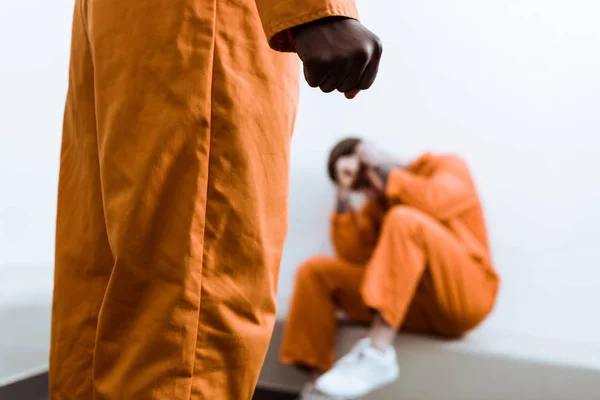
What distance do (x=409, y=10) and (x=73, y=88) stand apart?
133cm

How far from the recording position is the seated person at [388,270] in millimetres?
1219

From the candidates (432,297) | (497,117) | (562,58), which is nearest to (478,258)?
(432,297)

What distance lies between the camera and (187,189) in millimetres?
396

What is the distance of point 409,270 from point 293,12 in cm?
95

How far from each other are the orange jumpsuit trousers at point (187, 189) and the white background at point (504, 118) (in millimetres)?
849

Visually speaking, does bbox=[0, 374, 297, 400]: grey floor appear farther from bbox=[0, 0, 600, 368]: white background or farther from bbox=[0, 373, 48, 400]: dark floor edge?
bbox=[0, 0, 600, 368]: white background

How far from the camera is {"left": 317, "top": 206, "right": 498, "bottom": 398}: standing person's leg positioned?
1189mm

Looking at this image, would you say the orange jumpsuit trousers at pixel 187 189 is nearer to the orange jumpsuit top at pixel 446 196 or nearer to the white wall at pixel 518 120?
the orange jumpsuit top at pixel 446 196

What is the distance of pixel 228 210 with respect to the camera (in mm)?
403

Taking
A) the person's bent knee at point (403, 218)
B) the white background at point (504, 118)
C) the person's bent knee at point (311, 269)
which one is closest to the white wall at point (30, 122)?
the white background at point (504, 118)

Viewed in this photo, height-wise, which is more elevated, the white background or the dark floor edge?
the white background

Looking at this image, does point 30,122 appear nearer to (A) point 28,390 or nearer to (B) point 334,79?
(A) point 28,390

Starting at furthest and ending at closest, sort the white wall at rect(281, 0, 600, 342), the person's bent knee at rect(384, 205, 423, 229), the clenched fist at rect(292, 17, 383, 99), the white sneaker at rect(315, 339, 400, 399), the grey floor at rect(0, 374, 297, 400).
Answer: the white wall at rect(281, 0, 600, 342) < the person's bent knee at rect(384, 205, 423, 229) < the white sneaker at rect(315, 339, 400, 399) < the grey floor at rect(0, 374, 297, 400) < the clenched fist at rect(292, 17, 383, 99)

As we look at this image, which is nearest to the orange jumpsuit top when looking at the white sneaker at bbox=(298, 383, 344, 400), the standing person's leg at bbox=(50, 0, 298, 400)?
the white sneaker at bbox=(298, 383, 344, 400)
